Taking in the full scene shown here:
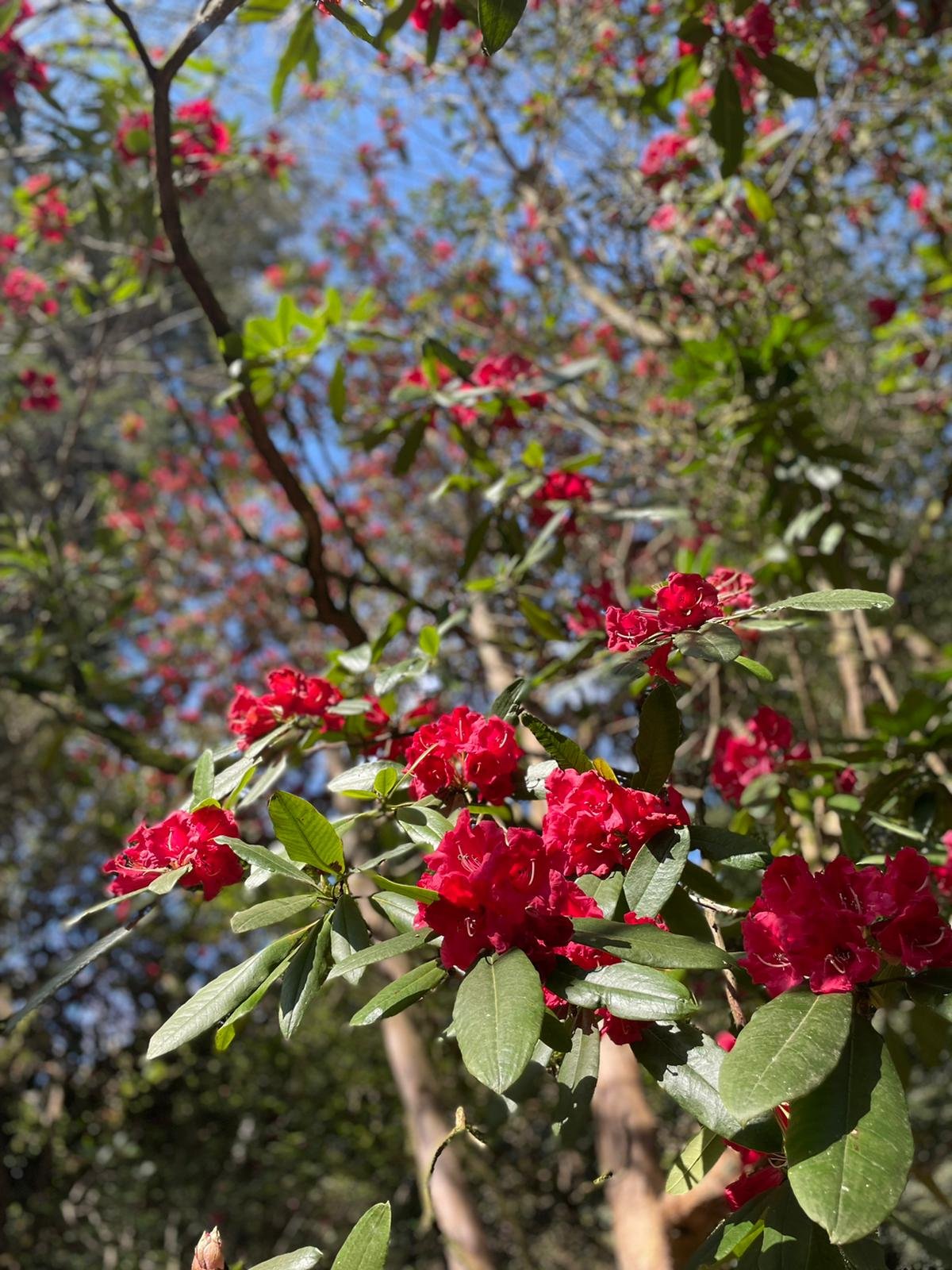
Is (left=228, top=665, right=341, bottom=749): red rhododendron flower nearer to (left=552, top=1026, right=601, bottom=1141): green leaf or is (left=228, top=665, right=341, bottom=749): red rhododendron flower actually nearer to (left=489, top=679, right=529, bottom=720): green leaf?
(left=489, top=679, right=529, bottom=720): green leaf

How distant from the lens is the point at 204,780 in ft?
4.14

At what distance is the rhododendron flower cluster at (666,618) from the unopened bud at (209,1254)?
80cm

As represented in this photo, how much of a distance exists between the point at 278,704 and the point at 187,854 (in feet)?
1.31

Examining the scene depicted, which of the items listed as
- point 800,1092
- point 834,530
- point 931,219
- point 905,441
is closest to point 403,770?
point 800,1092

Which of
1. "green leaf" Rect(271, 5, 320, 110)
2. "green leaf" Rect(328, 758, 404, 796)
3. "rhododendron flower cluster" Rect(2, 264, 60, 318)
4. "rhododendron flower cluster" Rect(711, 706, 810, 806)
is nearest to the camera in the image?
"green leaf" Rect(328, 758, 404, 796)

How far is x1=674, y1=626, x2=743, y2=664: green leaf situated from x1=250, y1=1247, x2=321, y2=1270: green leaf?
77 centimetres

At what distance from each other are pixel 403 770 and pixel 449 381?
1.63 meters

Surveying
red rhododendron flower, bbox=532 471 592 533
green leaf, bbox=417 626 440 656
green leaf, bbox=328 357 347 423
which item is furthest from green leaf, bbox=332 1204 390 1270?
green leaf, bbox=328 357 347 423

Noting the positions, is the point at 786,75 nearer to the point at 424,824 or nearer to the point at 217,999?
the point at 424,824

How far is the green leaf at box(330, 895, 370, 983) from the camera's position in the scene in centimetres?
104

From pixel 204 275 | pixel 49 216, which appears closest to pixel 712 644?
pixel 204 275

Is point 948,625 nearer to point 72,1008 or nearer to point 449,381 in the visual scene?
point 449,381

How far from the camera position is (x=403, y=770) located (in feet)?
4.01

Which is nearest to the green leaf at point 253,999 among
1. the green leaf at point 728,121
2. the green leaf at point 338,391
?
the green leaf at point 338,391
